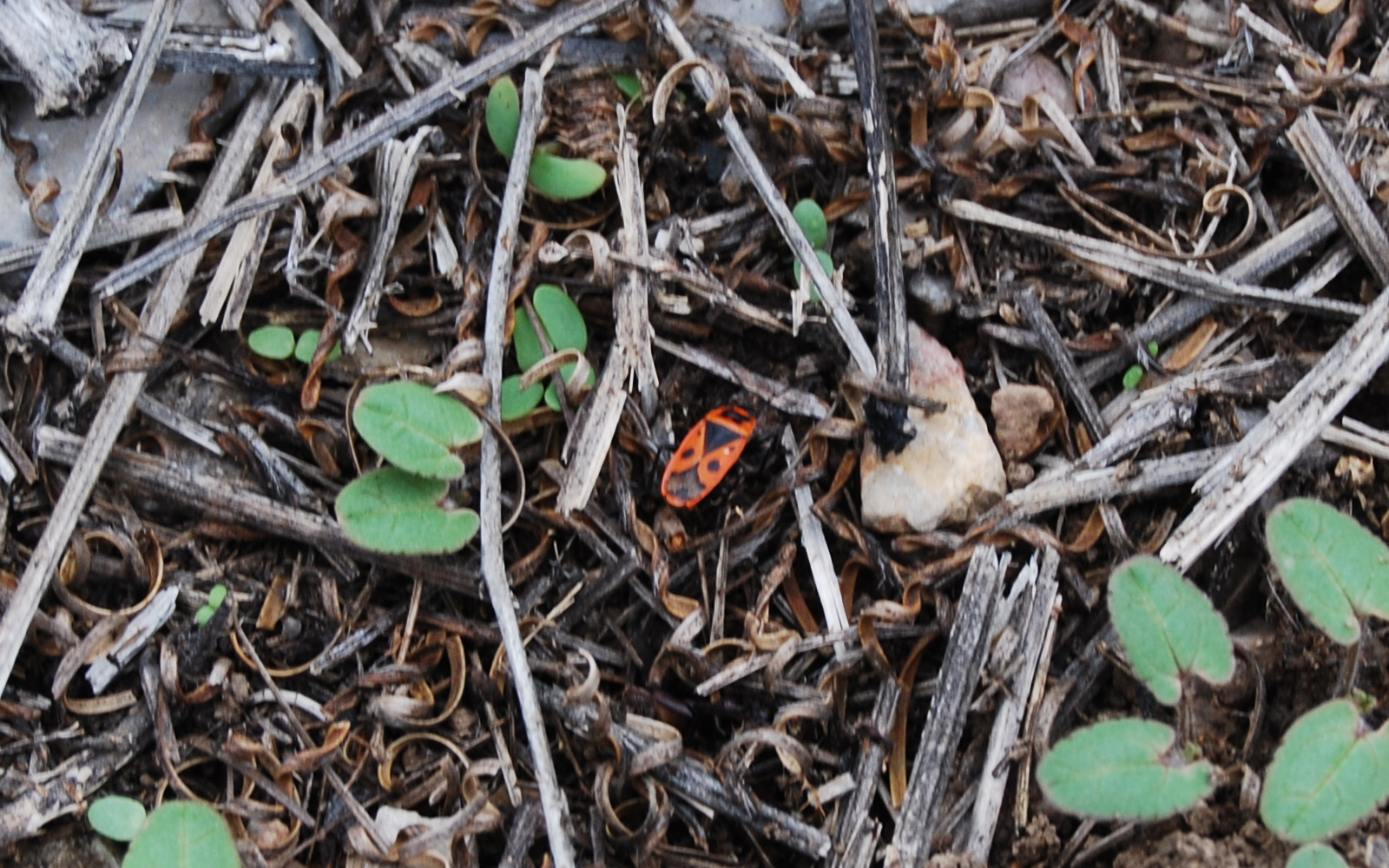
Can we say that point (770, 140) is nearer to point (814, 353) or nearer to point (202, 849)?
point (814, 353)

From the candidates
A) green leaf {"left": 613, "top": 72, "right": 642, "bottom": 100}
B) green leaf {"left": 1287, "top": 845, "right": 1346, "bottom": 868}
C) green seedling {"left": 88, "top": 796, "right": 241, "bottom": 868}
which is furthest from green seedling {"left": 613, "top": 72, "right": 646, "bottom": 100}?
green leaf {"left": 1287, "top": 845, "right": 1346, "bottom": 868}

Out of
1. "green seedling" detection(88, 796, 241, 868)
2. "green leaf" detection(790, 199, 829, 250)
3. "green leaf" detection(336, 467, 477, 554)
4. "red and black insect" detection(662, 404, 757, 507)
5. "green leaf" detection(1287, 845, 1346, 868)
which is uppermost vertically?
"green leaf" detection(790, 199, 829, 250)

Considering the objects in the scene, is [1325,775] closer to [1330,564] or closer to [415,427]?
[1330,564]

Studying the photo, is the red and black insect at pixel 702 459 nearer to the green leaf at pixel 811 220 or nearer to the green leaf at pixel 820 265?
the green leaf at pixel 820 265

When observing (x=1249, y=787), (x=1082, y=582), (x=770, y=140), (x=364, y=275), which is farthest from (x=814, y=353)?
(x=1249, y=787)

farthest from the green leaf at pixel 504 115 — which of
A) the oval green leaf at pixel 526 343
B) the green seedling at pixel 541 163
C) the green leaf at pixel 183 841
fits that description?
the green leaf at pixel 183 841

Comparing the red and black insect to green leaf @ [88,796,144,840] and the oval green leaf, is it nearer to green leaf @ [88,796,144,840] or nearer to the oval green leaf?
the oval green leaf
